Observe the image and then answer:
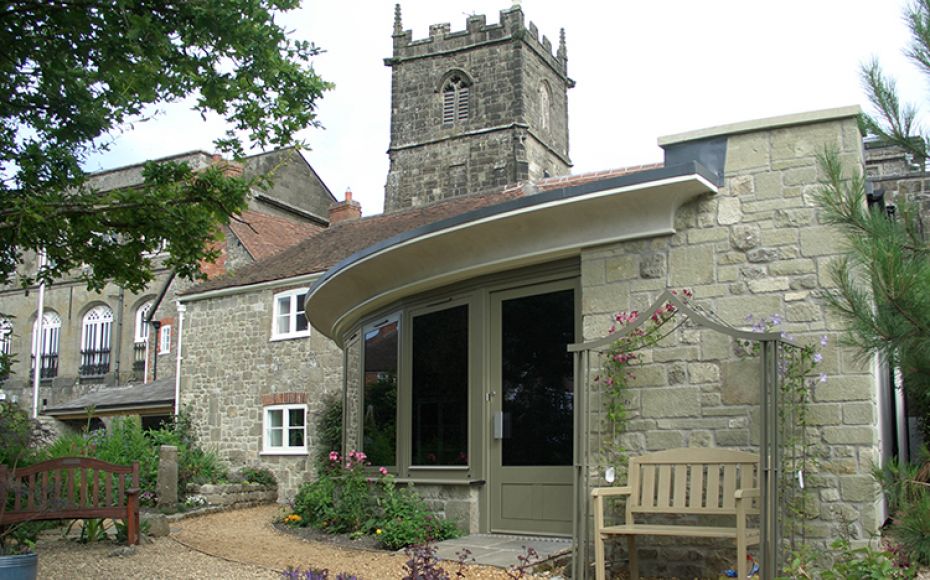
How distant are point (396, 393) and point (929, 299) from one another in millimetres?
6473

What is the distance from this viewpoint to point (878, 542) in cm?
651

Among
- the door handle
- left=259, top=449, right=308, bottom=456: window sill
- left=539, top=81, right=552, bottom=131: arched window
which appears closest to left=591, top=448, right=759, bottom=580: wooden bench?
the door handle

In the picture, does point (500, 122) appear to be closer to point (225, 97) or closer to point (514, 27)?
point (514, 27)

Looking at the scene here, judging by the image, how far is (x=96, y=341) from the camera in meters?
36.3

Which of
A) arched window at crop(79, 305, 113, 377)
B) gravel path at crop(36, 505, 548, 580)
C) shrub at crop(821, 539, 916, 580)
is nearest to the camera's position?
shrub at crop(821, 539, 916, 580)

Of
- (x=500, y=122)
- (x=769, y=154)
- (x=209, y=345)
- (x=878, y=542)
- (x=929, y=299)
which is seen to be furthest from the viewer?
(x=500, y=122)

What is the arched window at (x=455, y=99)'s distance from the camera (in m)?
44.0

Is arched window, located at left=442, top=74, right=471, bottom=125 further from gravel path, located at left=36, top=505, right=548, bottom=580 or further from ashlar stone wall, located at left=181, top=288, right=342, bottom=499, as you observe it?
gravel path, located at left=36, top=505, right=548, bottom=580

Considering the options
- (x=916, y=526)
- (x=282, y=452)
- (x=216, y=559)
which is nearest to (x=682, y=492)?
(x=916, y=526)

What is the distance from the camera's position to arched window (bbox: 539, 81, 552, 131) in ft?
145

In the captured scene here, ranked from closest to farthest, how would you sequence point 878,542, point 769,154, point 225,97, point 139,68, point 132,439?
point 878,542 → point 769,154 → point 139,68 → point 225,97 → point 132,439

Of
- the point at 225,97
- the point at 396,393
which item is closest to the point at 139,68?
the point at 225,97

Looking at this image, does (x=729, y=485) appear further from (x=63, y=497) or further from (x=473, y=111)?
(x=473, y=111)

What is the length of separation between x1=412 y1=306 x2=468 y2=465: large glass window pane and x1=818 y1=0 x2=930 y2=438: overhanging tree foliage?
15.0 ft
